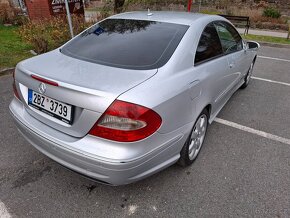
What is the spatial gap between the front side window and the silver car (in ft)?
1.03

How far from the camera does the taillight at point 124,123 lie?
5.76 ft

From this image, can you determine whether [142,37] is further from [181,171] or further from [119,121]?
[181,171]

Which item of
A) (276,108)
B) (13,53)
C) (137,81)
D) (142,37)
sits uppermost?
(142,37)

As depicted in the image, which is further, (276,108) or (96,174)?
(276,108)

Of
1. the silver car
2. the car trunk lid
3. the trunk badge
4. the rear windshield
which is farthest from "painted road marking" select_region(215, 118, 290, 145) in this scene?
the trunk badge

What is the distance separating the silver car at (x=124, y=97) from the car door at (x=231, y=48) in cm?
35

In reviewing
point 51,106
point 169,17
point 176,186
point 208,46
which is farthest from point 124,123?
point 169,17

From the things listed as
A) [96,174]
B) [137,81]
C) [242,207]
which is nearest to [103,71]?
[137,81]

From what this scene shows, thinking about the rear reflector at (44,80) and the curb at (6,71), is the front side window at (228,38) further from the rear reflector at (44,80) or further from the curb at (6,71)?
the curb at (6,71)

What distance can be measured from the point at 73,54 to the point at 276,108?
3.47 metres

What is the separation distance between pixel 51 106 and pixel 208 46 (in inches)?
71.5

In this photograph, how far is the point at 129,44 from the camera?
8.35 ft

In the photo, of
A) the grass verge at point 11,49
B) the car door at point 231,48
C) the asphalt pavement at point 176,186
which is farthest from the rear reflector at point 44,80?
the grass verge at point 11,49

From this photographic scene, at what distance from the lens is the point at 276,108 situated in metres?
4.21
